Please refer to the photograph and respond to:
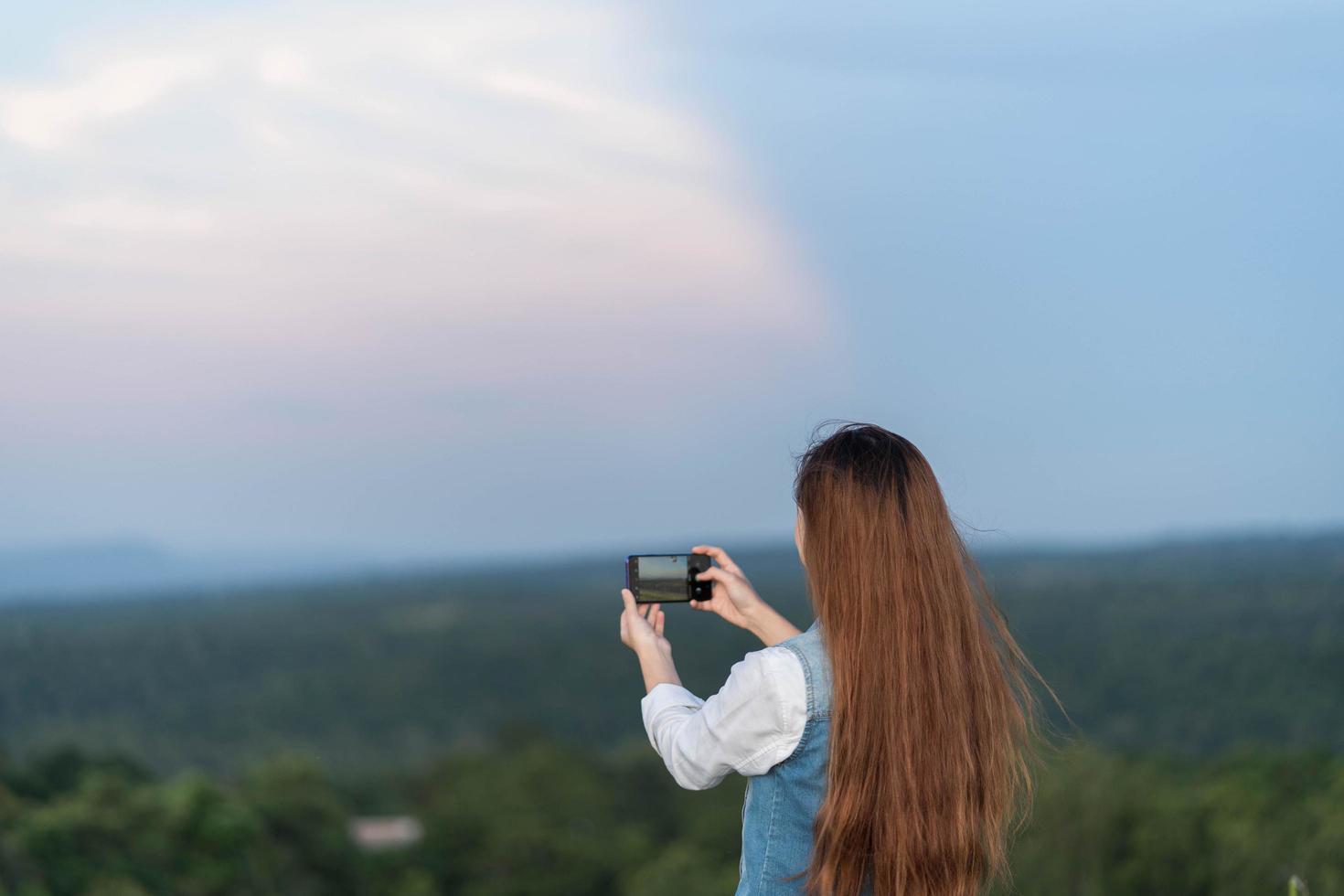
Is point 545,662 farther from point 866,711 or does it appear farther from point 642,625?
point 866,711

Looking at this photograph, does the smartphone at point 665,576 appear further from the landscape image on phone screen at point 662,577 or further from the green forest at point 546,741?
the green forest at point 546,741

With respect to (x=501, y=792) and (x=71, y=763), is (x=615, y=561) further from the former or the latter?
(x=71, y=763)

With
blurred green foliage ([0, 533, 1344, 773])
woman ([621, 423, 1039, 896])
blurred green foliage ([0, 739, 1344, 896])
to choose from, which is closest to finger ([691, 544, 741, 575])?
woman ([621, 423, 1039, 896])

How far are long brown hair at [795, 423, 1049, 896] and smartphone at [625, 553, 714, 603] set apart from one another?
30 centimetres

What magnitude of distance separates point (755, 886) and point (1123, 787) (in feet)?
75.5

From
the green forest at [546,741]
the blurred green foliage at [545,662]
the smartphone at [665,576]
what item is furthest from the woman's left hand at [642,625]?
the blurred green foliage at [545,662]

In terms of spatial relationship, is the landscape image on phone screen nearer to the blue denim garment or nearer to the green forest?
the blue denim garment

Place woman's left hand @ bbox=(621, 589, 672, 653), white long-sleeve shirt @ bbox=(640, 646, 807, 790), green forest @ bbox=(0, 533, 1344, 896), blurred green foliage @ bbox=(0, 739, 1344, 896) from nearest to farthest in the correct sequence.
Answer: white long-sleeve shirt @ bbox=(640, 646, 807, 790) → woman's left hand @ bbox=(621, 589, 672, 653) → blurred green foliage @ bbox=(0, 739, 1344, 896) → green forest @ bbox=(0, 533, 1344, 896)

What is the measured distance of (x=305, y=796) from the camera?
26.9 meters

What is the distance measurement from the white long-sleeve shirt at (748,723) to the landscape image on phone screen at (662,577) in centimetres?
31

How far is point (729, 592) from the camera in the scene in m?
2.00

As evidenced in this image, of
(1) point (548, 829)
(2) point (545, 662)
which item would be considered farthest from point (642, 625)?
(2) point (545, 662)

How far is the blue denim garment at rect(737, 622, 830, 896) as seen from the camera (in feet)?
5.47

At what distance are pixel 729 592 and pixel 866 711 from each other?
15.8 inches
